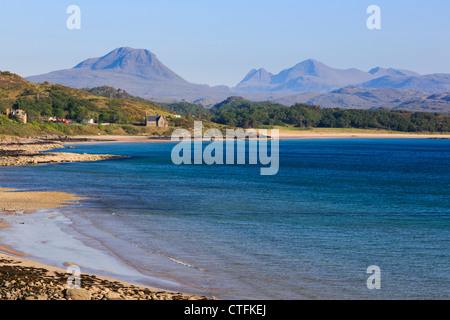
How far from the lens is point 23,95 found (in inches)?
6614

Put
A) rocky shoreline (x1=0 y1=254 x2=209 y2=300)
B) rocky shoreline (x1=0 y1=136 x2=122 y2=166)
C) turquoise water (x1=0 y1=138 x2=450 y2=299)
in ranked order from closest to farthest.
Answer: rocky shoreline (x1=0 y1=254 x2=209 y2=300)
turquoise water (x1=0 y1=138 x2=450 y2=299)
rocky shoreline (x1=0 y1=136 x2=122 y2=166)

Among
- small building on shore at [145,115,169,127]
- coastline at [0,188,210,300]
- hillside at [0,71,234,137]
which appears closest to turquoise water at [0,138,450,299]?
coastline at [0,188,210,300]

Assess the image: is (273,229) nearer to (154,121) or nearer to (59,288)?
(59,288)

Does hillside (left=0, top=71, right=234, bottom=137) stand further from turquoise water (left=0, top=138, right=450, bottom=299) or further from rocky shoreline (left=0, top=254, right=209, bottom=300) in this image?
rocky shoreline (left=0, top=254, right=209, bottom=300)

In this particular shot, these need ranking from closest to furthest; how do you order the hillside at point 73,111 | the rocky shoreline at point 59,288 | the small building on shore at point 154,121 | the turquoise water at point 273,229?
1. the rocky shoreline at point 59,288
2. the turquoise water at point 273,229
3. the hillside at point 73,111
4. the small building on shore at point 154,121

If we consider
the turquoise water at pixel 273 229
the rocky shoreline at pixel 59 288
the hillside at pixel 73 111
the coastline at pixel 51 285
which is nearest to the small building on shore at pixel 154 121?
the hillside at pixel 73 111

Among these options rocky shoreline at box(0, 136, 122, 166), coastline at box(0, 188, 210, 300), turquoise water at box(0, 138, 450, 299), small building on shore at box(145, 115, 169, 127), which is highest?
small building on shore at box(145, 115, 169, 127)

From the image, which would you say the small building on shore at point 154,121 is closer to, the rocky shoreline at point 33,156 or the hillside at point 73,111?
the hillside at point 73,111

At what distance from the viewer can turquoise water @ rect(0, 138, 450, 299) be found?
62.6 ft

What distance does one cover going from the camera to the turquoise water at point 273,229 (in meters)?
19.1

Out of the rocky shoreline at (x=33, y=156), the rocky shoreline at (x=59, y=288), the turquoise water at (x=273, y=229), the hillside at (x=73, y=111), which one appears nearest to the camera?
the rocky shoreline at (x=59, y=288)

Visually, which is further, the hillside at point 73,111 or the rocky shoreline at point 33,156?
the hillside at point 73,111
